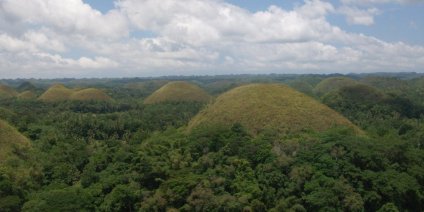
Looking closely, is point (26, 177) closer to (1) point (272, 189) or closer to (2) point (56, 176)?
(2) point (56, 176)

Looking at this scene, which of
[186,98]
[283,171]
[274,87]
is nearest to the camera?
[283,171]

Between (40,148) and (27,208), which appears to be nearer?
(27,208)

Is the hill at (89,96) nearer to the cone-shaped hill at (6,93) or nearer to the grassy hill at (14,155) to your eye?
the cone-shaped hill at (6,93)

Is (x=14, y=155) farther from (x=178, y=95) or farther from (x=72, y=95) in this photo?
(x=72, y=95)

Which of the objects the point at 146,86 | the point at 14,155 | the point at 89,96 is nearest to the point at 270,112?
the point at 14,155

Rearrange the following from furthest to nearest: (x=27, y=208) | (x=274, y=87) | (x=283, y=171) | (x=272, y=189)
Answer: 1. (x=274, y=87)
2. (x=283, y=171)
3. (x=272, y=189)
4. (x=27, y=208)

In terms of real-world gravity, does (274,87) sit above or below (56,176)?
above

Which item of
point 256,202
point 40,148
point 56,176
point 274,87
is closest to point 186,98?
point 274,87

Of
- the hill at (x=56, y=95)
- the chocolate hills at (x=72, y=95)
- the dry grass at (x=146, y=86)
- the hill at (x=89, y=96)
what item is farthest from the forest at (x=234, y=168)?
the dry grass at (x=146, y=86)

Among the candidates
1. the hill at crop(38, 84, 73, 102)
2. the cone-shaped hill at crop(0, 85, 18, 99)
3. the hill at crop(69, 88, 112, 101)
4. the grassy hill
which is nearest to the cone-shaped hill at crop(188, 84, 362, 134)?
the grassy hill
